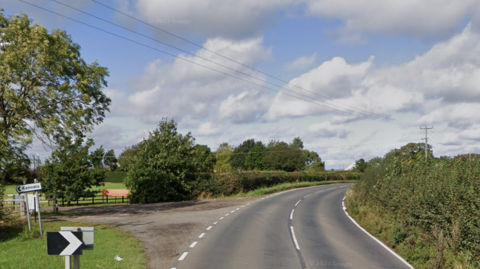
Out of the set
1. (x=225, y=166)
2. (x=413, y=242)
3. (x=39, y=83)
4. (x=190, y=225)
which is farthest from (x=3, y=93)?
(x=225, y=166)

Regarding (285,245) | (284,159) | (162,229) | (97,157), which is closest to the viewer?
(285,245)

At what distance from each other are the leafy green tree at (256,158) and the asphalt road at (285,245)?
97323 millimetres

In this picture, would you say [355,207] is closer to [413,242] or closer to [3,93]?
[413,242]

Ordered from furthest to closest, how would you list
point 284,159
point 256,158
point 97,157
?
point 256,158
point 284,159
point 97,157

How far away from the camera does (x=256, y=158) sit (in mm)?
123000

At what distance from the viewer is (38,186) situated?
603 inches

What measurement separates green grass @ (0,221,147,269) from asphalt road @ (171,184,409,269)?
1.75 metres

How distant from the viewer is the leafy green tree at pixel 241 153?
426 feet

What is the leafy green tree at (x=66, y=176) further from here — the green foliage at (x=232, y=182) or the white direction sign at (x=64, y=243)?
the white direction sign at (x=64, y=243)

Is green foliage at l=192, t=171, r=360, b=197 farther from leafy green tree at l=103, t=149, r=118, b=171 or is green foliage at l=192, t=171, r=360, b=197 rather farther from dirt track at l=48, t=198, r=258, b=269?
leafy green tree at l=103, t=149, r=118, b=171

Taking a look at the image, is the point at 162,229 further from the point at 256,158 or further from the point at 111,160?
the point at 111,160

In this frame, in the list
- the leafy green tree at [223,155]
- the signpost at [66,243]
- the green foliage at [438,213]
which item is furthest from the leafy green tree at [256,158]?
the signpost at [66,243]

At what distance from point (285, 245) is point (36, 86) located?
17.2 metres

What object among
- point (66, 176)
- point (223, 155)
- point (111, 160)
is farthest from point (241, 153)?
point (66, 176)
